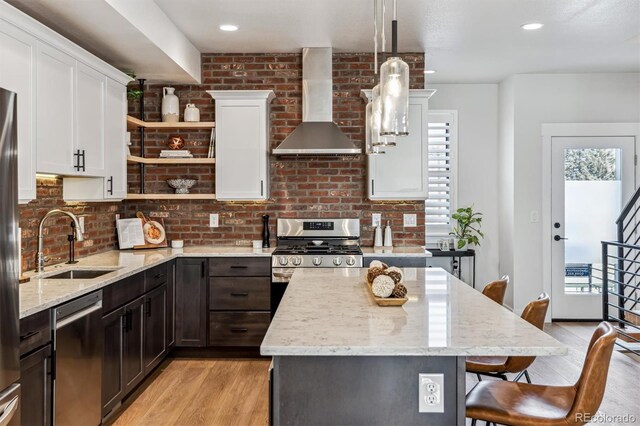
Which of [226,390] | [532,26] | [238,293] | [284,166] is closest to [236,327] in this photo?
[238,293]

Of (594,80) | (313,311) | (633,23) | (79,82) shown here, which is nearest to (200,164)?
(79,82)

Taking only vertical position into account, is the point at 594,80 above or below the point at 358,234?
above

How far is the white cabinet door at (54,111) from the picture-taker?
280cm

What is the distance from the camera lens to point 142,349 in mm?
3500

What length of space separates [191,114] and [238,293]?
1737 mm

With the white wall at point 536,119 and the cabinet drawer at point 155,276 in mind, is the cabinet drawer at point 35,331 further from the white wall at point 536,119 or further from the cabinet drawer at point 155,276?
the white wall at point 536,119

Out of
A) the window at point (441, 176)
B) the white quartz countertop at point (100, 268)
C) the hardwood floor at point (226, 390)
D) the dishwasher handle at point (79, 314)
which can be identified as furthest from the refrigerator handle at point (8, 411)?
the window at point (441, 176)

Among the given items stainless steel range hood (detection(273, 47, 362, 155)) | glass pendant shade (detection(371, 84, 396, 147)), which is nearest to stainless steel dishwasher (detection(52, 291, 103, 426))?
glass pendant shade (detection(371, 84, 396, 147))

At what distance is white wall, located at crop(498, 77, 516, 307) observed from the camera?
18.7ft

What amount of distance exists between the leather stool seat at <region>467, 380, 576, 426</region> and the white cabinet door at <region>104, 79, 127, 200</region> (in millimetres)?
3099

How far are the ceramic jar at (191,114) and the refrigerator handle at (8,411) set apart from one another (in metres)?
3.15

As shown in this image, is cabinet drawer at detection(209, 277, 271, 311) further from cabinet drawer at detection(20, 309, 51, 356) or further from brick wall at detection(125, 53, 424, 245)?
cabinet drawer at detection(20, 309, 51, 356)

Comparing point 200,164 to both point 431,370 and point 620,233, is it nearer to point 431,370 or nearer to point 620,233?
point 431,370

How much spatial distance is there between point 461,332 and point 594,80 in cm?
504
